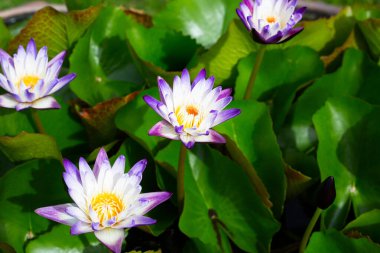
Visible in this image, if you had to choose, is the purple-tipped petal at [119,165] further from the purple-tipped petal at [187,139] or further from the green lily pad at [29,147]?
the green lily pad at [29,147]

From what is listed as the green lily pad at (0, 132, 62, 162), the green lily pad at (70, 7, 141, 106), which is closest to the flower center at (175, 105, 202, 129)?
the green lily pad at (0, 132, 62, 162)

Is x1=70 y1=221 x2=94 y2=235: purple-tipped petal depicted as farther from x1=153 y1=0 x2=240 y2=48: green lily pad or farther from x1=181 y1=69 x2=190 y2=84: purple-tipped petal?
x1=153 y1=0 x2=240 y2=48: green lily pad

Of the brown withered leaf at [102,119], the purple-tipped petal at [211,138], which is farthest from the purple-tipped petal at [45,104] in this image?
the purple-tipped petal at [211,138]

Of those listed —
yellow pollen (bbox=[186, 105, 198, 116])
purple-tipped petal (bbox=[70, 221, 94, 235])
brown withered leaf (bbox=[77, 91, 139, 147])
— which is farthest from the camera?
brown withered leaf (bbox=[77, 91, 139, 147])

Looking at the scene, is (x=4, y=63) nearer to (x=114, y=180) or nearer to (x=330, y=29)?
(x=114, y=180)

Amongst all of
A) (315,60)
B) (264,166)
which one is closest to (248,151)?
(264,166)

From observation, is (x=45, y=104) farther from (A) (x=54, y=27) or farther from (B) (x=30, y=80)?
(A) (x=54, y=27)
